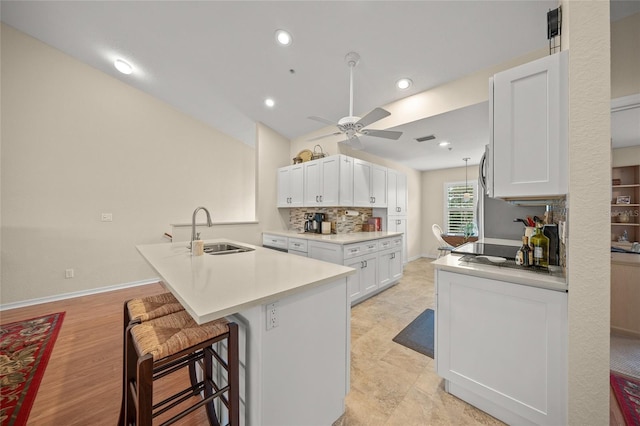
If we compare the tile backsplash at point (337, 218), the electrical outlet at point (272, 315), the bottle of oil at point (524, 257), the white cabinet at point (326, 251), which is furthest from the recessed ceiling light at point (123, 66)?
the bottle of oil at point (524, 257)

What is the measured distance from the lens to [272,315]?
1069mm

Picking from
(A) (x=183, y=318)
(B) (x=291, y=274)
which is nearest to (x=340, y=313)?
(B) (x=291, y=274)

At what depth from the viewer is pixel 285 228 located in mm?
4855

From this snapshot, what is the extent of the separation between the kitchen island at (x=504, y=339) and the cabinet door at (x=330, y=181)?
207 cm

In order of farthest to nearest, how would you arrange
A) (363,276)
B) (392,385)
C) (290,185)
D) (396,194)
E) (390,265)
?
(396,194) → (290,185) → (390,265) → (363,276) → (392,385)

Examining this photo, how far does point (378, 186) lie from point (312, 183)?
1.23 m

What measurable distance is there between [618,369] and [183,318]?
3318 millimetres

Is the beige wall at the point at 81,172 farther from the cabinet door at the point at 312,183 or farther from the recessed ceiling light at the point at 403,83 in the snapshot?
the recessed ceiling light at the point at 403,83

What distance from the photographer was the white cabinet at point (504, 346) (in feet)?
3.93

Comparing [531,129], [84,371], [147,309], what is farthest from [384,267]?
[84,371]

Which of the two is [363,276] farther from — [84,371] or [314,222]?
[84,371]

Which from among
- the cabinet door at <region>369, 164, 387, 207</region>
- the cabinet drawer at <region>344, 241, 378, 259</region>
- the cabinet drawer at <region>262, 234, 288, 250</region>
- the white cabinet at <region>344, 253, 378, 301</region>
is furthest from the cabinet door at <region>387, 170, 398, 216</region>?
the cabinet drawer at <region>262, 234, 288, 250</region>

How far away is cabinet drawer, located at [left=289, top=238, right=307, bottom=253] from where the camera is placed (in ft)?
11.1

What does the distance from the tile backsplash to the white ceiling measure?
1.25 m
